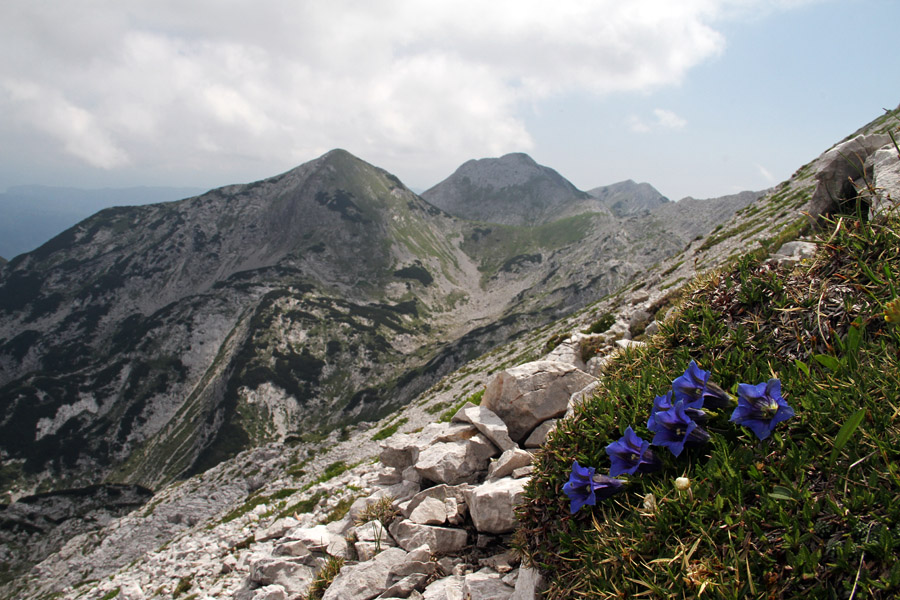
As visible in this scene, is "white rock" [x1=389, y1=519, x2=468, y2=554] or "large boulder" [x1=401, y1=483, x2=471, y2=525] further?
"large boulder" [x1=401, y1=483, x2=471, y2=525]

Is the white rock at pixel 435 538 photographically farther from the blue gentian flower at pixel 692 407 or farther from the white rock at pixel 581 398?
the blue gentian flower at pixel 692 407

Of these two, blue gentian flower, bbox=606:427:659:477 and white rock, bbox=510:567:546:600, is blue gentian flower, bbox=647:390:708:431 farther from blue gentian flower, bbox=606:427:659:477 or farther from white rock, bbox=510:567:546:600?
white rock, bbox=510:567:546:600

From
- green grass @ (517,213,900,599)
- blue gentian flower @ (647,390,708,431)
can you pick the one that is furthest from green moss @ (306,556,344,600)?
blue gentian flower @ (647,390,708,431)

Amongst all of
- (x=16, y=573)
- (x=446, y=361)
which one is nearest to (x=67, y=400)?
(x=16, y=573)

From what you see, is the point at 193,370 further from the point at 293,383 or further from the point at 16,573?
the point at 16,573

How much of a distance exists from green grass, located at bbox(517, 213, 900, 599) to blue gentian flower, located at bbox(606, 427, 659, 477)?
5.3 inches

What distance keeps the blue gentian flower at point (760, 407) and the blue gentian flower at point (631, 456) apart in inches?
32.2

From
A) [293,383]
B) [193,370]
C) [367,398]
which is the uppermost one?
[193,370]

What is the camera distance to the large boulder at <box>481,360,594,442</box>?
9.40 m

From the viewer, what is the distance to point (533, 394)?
9578 millimetres

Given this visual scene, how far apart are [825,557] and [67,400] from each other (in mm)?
199822

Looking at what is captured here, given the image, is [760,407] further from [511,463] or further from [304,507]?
[304,507]

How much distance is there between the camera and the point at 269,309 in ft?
540

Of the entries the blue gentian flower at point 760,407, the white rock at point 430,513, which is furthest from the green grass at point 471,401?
the blue gentian flower at point 760,407
